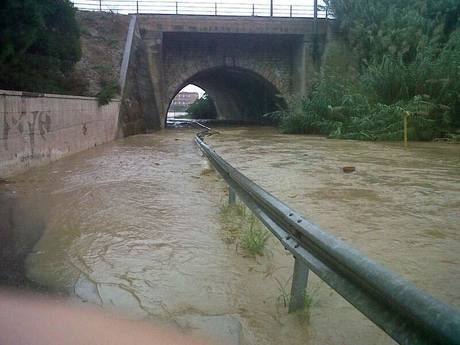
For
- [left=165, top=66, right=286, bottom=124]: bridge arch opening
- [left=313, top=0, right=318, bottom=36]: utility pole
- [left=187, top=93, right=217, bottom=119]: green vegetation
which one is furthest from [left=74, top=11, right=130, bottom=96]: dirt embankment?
[left=187, top=93, right=217, bottom=119]: green vegetation

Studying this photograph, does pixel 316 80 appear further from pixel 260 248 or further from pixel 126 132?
pixel 260 248

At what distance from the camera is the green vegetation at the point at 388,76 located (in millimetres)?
14922

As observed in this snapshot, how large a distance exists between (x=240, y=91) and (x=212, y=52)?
1045 cm

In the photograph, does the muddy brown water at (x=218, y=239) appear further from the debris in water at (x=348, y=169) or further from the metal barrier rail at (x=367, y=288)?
the metal barrier rail at (x=367, y=288)

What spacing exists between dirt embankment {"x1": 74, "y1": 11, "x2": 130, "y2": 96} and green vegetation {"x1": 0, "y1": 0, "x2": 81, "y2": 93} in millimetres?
1796

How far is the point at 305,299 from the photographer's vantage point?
2686mm

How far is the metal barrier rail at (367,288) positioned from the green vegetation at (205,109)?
49950 mm

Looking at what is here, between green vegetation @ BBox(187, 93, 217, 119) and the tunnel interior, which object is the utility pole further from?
green vegetation @ BBox(187, 93, 217, 119)

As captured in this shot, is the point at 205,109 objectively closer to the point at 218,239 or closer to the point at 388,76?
the point at 388,76

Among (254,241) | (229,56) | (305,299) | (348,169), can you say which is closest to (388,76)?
(348,169)

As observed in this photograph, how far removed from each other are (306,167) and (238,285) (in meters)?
5.89

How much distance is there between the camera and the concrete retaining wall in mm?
7648

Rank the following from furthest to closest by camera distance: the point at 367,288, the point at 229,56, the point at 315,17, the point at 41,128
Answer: the point at 229,56
the point at 315,17
the point at 41,128
the point at 367,288

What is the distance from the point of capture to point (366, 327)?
2.58 metres
